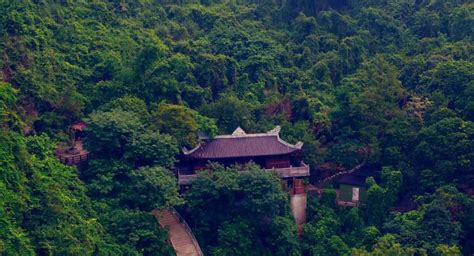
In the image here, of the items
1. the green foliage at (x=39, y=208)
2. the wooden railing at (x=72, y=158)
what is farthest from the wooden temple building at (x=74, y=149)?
the green foliage at (x=39, y=208)

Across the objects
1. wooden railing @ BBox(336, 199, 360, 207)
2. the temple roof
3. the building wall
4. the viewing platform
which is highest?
the temple roof

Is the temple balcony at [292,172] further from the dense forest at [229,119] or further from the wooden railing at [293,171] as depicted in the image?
the dense forest at [229,119]

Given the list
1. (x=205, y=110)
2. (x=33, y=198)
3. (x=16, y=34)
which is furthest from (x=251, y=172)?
(x=16, y=34)

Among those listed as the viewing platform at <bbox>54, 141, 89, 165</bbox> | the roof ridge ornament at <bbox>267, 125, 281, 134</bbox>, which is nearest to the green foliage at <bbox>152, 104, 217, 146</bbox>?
the roof ridge ornament at <bbox>267, 125, 281, 134</bbox>

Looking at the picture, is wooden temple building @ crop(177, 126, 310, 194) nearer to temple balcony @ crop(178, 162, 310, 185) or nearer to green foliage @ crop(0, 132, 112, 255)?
temple balcony @ crop(178, 162, 310, 185)

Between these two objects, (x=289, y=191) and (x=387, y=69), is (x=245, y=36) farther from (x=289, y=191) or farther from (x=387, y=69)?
(x=289, y=191)
